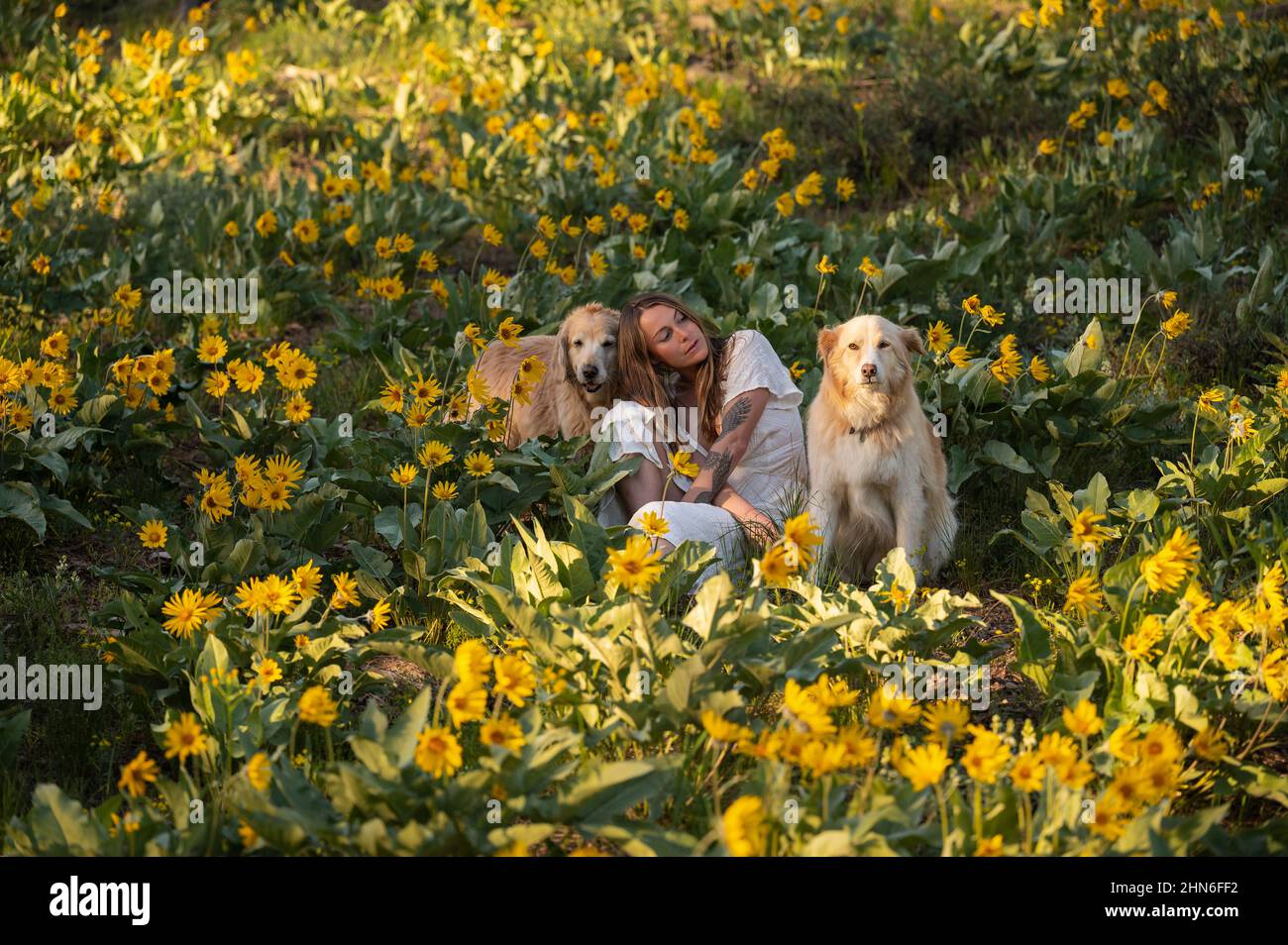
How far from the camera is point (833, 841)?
104 inches

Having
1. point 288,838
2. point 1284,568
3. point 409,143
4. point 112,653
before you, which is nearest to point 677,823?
point 288,838

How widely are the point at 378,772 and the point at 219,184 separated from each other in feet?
22.6

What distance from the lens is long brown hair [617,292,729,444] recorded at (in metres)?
5.21

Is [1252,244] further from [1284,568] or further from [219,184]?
[219,184]

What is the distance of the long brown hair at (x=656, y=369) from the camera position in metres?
5.21

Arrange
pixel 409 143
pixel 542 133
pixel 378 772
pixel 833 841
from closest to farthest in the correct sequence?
pixel 833 841 < pixel 378 772 < pixel 542 133 < pixel 409 143
